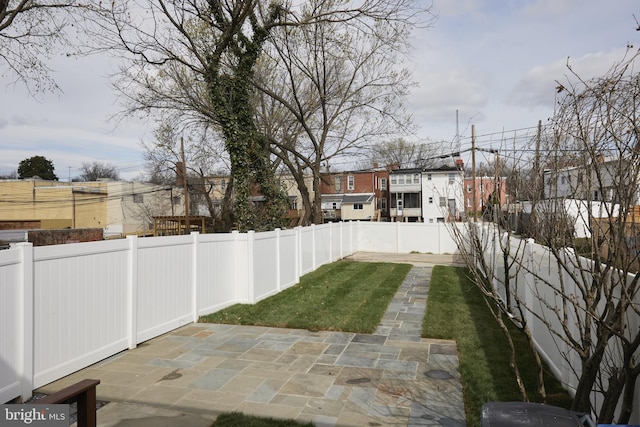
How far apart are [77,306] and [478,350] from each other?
5205 mm

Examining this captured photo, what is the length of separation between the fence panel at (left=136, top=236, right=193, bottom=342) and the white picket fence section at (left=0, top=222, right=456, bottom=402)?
0.05 feet

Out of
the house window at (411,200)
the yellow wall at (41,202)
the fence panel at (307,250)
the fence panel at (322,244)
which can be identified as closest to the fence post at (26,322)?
the fence panel at (307,250)

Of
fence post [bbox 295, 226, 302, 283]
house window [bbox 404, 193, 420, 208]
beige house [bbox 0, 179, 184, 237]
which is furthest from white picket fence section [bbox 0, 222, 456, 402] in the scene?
house window [bbox 404, 193, 420, 208]

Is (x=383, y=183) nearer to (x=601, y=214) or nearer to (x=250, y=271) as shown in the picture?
(x=250, y=271)

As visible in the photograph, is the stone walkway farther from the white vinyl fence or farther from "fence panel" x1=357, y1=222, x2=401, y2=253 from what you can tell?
"fence panel" x1=357, y1=222, x2=401, y2=253

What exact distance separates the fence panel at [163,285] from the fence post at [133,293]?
79 millimetres

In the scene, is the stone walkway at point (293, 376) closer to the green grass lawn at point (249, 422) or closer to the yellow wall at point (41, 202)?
the green grass lawn at point (249, 422)

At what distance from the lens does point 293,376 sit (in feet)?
17.0

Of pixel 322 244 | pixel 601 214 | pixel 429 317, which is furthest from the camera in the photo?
pixel 322 244

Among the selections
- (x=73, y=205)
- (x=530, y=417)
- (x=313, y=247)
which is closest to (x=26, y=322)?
(x=530, y=417)

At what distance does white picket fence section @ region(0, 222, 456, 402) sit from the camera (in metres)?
4.46

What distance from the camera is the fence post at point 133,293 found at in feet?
20.3

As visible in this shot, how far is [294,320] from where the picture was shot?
789 centimetres

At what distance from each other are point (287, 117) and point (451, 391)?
820 inches
